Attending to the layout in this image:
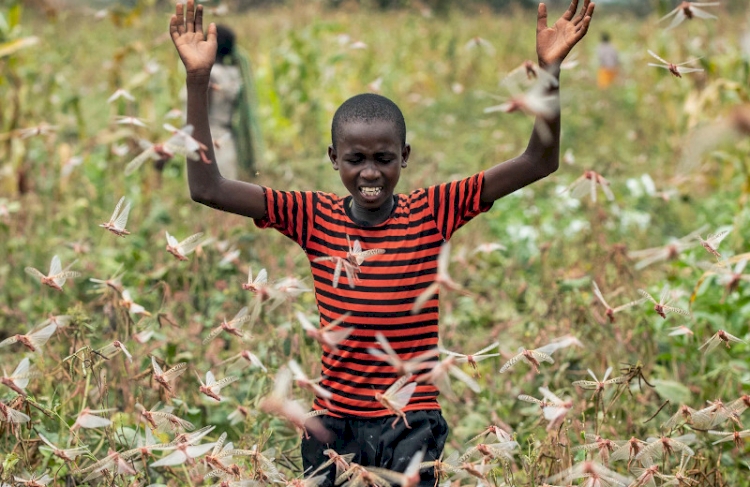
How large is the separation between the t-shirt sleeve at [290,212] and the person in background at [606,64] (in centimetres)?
1076

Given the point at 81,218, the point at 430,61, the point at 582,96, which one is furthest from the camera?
the point at 430,61

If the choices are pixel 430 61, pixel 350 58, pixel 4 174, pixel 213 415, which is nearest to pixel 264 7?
pixel 430 61

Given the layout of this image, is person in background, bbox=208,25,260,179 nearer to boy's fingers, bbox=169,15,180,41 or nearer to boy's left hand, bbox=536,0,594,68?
boy's fingers, bbox=169,15,180,41

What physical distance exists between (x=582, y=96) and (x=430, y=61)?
217cm

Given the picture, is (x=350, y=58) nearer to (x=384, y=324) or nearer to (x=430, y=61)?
(x=430, y=61)

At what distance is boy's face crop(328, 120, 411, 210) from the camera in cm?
183

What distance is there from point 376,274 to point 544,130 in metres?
0.45

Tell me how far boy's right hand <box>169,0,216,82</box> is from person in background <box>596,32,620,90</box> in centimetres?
1082

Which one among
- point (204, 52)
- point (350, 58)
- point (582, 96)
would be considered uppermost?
point (204, 52)

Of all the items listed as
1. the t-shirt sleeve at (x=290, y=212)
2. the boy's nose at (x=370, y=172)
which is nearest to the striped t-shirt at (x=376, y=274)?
the t-shirt sleeve at (x=290, y=212)

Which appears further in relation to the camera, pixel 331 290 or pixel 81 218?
pixel 81 218

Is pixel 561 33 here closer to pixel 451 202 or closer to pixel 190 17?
pixel 451 202

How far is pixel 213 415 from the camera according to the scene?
254 centimetres

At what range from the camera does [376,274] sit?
186 cm
